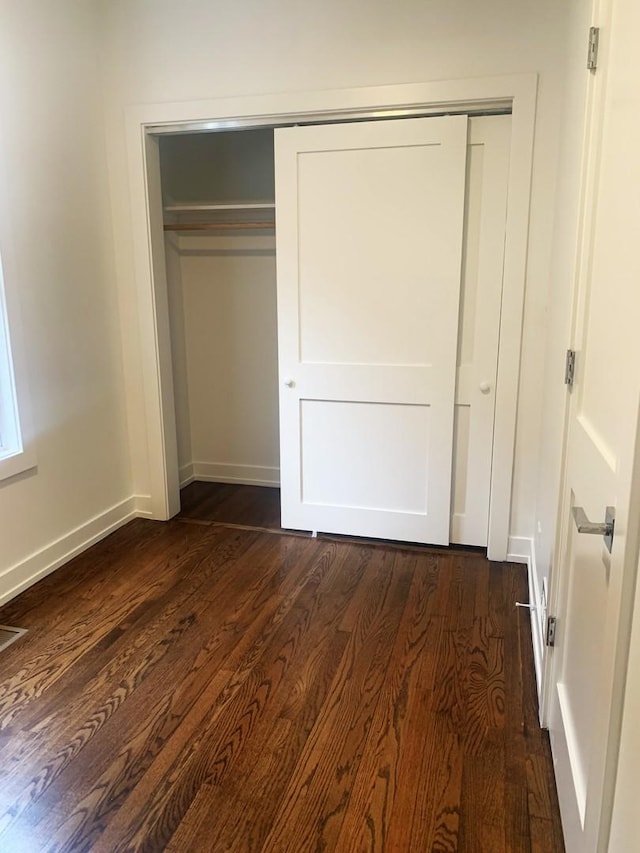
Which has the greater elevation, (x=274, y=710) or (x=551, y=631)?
(x=551, y=631)

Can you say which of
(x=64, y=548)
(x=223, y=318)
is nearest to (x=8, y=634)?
(x=64, y=548)

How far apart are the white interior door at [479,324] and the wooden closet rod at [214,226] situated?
3.88 ft

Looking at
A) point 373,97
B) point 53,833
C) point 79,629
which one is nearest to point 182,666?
point 79,629

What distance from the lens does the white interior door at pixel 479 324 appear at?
2.78m

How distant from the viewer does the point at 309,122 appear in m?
2.96

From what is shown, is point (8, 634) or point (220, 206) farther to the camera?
point (220, 206)

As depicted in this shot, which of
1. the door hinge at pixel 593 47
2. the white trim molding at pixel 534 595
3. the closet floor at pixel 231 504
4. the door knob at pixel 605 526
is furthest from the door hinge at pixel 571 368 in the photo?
the closet floor at pixel 231 504

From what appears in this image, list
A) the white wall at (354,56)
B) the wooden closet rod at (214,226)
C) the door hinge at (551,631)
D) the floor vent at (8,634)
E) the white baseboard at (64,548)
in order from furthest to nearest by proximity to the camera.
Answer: the wooden closet rod at (214,226) < the white baseboard at (64,548) < the white wall at (354,56) < the floor vent at (8,634) < the door hinge at (551,631)

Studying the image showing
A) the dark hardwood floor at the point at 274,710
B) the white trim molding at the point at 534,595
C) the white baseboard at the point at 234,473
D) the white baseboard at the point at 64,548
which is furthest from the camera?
the white baseboard at the point at 234,473

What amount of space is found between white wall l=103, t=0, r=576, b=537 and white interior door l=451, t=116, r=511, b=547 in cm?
15

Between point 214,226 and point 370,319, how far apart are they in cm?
122

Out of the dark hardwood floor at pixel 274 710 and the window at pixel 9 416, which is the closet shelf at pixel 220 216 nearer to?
the window at pixel 9 416

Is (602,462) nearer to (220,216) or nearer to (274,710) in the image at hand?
(274,710)

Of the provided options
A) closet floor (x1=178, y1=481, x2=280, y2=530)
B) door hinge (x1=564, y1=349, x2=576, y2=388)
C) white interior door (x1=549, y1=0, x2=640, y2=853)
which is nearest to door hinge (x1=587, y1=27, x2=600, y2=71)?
white interior door (x1=549, y1=0, x2=640, y2=853)
